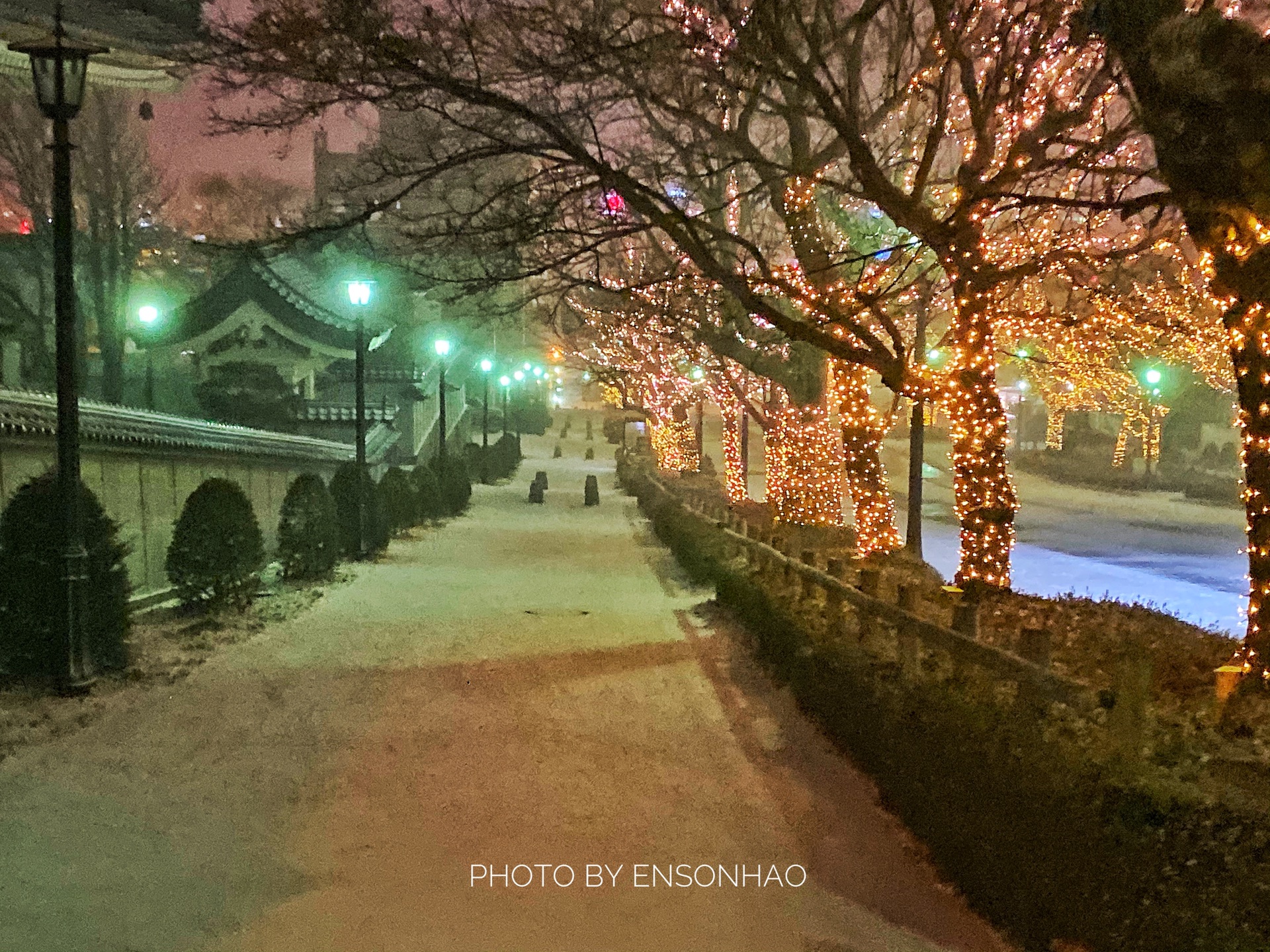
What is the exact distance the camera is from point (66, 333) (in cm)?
807

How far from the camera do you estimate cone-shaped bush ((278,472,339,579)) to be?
567 inches

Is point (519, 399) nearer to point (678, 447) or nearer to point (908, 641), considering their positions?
point (678, 447)

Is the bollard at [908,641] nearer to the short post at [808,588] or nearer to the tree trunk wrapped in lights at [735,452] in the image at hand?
the short post at [808,588]

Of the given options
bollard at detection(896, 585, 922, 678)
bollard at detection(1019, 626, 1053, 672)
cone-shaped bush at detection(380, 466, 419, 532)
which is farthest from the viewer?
cone-shaped bush at detection(380, 466, 419, 532)

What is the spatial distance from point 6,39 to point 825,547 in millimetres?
12101

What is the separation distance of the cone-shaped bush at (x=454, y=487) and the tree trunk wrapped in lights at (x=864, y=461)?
12.6 meters

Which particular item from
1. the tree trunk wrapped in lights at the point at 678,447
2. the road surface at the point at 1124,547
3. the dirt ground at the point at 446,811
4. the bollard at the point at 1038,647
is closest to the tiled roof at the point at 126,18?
the dirt ground at the point at 446,811

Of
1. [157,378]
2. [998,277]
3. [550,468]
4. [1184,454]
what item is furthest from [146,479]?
[1184,454]

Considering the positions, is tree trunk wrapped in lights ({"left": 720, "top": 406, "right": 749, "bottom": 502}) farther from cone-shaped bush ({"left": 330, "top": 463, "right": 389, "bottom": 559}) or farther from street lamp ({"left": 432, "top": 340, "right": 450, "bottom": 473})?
cone-shaped bush ({"left": 330, "top": 463, "right": 389, "bottom": 559})

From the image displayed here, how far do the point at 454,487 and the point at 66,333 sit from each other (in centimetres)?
1984

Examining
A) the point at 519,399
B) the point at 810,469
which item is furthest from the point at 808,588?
the point at 519,399

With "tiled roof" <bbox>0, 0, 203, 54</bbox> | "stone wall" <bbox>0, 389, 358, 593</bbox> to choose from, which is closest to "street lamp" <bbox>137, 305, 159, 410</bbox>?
"stone wall" <bbox>0, 389, 358, 593</bbox>

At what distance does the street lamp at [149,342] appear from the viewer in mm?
25266

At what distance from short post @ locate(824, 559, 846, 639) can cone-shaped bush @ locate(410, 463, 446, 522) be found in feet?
49.5
